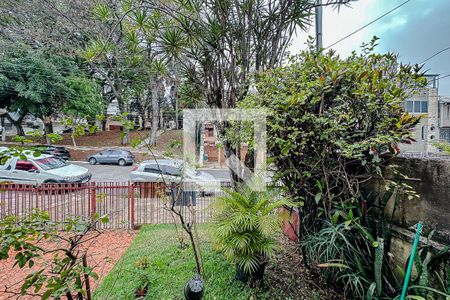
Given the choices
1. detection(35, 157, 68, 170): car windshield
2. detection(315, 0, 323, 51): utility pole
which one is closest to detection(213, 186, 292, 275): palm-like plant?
detection(315, 0, 323, 51): utility pole

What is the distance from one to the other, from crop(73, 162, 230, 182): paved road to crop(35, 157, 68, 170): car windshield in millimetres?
2479

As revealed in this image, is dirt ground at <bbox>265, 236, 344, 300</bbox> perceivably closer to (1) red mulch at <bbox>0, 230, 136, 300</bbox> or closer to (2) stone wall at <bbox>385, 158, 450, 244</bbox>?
(2) stone wall at <bbox>385, 158, 450, 244</bbox>

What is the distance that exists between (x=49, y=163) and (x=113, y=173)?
14.9ft

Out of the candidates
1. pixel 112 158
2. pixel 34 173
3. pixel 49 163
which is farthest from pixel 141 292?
pixel 112 158

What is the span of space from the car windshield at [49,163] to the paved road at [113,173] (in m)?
2.48

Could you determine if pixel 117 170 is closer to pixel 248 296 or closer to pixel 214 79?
pixel 214 79

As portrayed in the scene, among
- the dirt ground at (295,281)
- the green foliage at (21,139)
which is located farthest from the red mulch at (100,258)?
the green foliage at (21,139)

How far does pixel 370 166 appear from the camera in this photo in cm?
288

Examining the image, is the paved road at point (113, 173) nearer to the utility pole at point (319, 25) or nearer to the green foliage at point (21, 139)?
the utility pole at point (319, 25)

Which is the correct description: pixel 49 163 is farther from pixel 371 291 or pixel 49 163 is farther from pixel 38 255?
pixel 371 291

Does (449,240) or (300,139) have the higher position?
(300,139)

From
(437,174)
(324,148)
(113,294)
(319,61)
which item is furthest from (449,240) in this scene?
(113,294)

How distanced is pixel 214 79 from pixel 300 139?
246 cm

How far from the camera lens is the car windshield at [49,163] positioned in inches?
351
